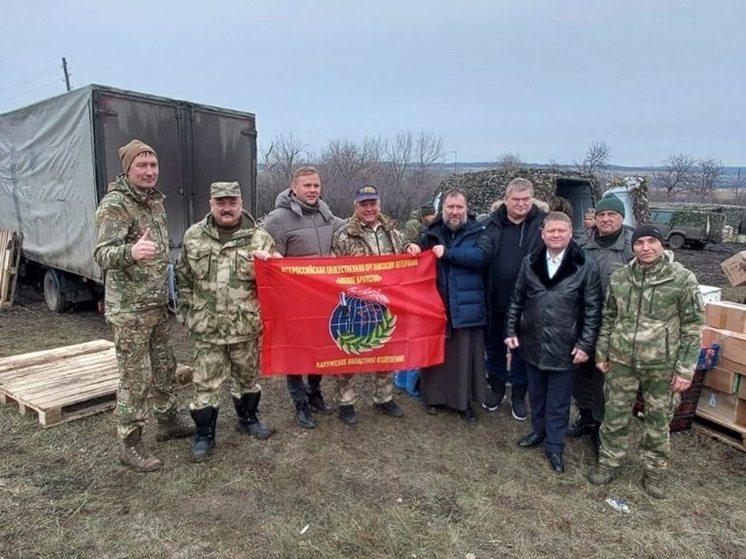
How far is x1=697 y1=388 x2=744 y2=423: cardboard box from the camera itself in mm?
4160

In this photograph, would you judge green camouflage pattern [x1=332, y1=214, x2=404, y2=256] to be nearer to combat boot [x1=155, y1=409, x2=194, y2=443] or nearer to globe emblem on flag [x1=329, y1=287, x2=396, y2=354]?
globe emblem on flag [x1=329, y1=287, x2=396, y2=354]

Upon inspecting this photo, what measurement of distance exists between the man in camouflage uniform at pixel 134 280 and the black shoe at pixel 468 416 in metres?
2.49

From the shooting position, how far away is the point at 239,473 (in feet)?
11.7

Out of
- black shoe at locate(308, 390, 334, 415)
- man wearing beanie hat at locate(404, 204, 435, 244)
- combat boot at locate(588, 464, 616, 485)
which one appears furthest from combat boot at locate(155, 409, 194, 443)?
man wearing beanie hat at locate(404, 204, 435, 244)

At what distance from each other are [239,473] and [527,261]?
2.53 meters

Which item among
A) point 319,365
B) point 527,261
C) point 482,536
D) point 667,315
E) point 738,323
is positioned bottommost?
point 482,536

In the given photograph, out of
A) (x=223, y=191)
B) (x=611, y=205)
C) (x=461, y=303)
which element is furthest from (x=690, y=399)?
(x=223, y=191)

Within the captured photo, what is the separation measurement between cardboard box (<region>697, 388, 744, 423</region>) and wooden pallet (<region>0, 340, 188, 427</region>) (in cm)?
481

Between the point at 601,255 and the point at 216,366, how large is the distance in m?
2.90

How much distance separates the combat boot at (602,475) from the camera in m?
3.50

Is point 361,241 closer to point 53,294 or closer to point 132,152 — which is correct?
point 132,152

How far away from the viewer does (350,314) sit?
412 centimetres

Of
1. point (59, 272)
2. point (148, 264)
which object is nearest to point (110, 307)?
point (148, 264)

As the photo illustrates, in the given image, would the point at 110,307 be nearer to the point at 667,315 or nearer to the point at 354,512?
the point at 354,512
